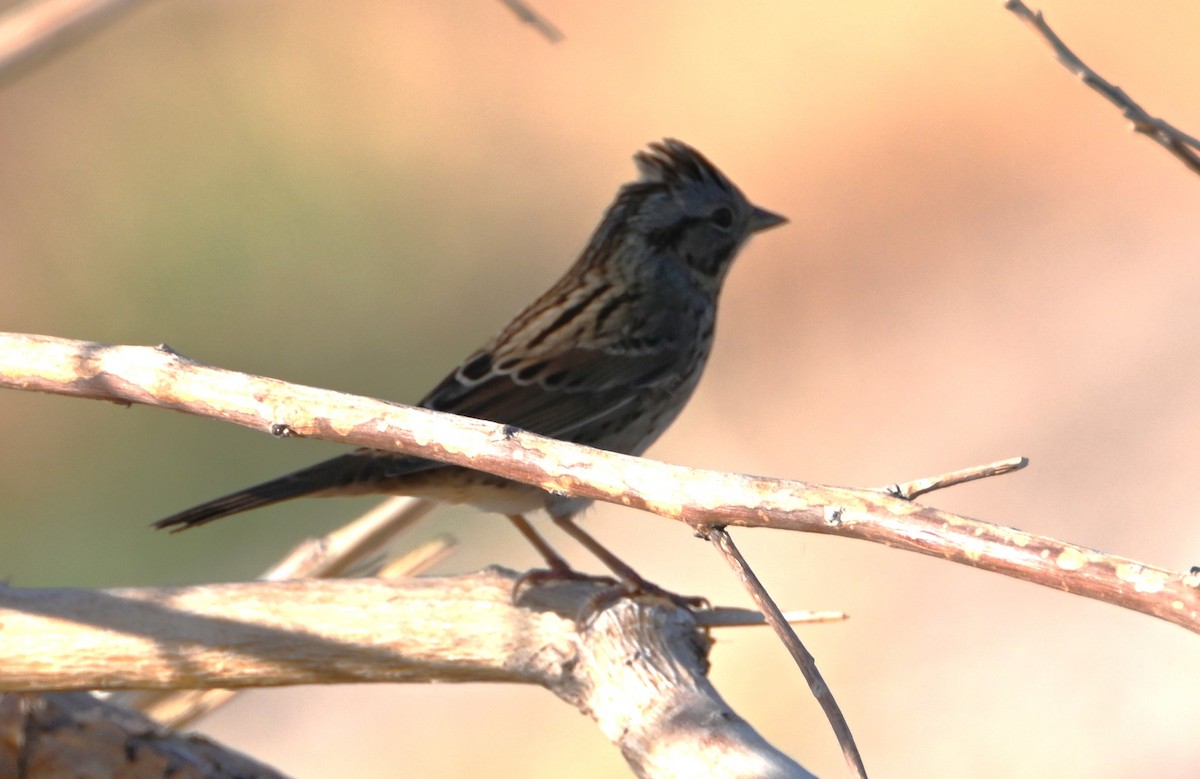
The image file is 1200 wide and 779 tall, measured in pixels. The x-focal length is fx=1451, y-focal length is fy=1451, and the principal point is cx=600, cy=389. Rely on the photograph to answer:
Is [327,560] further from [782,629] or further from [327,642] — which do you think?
[782,629]

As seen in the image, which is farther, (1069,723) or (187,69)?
(187,69)

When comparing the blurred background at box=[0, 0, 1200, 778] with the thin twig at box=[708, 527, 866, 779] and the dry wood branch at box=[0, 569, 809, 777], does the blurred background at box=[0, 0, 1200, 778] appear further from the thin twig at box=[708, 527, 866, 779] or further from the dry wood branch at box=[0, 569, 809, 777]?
the thin twig at box=[708, 527, 866, 779]

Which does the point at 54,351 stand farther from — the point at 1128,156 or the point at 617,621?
the point at 1128,156

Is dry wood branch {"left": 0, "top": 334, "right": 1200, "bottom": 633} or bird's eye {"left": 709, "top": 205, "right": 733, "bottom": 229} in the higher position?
bird's eye {"left": 709, "top": 205, "right": 733, "bottom": 229}

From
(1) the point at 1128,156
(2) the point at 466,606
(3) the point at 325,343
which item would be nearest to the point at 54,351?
(2) the point at 466,606

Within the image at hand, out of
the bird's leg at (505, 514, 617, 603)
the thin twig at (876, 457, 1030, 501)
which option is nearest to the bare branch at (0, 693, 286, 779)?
the bird's leg at (505, 514, 617, 603)

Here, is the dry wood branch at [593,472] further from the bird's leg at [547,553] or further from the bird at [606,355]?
the bird's leg at [547,553]

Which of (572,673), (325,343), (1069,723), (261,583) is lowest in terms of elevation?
(1069,723)
